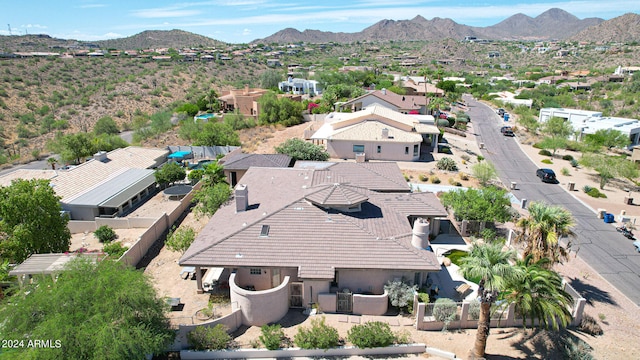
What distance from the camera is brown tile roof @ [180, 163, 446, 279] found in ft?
70.5

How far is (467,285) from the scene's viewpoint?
2314 centimetres

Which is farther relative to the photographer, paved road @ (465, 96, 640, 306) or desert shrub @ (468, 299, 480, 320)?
paved road @ (465, 96, 640, 306)

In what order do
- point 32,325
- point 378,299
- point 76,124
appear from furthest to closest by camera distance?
point 76,124, point 378,299, point 32,325

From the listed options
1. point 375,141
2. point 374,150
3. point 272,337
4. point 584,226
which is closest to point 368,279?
point 272,337

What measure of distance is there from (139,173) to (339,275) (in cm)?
2878

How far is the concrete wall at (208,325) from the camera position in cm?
1883

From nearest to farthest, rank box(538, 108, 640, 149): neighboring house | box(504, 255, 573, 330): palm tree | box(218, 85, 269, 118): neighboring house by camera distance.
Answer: box(504, 255, 573, 330): palm tree < box(538, 108, 640, 149): neighboring house < box(218, 85, 269, 118): neighboring house

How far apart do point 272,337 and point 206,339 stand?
9.97 feet

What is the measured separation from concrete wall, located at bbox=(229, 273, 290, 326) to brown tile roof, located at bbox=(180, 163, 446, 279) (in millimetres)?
1427

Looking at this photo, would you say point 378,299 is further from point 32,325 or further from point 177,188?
point 177,188

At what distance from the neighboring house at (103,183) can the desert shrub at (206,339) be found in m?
19.9

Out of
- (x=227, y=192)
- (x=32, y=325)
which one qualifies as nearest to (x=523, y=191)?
(x=227, y=192)

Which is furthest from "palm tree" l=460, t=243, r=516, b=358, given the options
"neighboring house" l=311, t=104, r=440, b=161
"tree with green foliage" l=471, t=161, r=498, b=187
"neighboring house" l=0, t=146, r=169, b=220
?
"neighboring house" l=311, t=104, r=440, b=161

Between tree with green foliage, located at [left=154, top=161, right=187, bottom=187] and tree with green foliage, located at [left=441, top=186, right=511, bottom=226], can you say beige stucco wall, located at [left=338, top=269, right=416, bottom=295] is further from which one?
tree with green foliage, located at [left=154, top=161, right=187, bottom=187]
